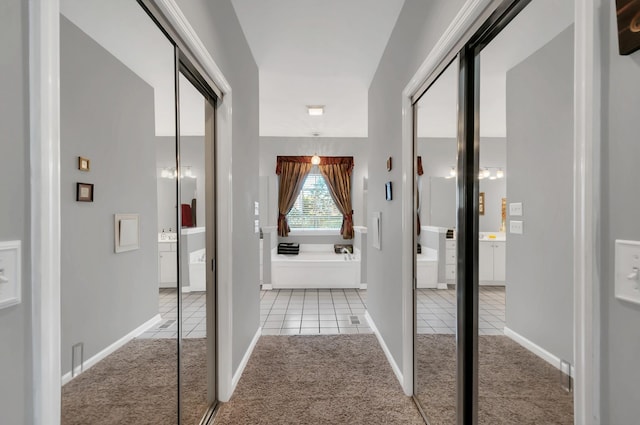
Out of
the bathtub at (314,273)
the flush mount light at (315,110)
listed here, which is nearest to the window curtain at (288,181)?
the bathtub at (314,273)

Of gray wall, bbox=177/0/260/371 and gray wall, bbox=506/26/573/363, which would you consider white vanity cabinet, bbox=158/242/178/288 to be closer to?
gray wall, bbox=177/0/260/371

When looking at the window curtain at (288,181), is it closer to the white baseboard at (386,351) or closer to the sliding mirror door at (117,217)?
the white baseboard at (386,351)

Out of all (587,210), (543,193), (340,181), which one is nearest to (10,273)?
(587,210)

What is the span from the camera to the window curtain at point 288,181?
5.96 m

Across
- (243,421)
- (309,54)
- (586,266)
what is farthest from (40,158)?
(309,54)

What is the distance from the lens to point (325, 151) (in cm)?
607

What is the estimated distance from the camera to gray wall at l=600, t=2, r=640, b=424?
59cm

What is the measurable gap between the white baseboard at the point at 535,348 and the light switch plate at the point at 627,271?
37cm

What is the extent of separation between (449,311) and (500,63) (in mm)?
1177

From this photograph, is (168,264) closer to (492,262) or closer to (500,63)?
(492,262)

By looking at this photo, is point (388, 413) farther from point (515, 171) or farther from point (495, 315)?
point (515, 171)

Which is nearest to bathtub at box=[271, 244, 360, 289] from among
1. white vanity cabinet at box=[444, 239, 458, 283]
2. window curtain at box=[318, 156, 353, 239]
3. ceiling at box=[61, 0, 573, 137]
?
window curtain at box=[318, 156, 353, 239]

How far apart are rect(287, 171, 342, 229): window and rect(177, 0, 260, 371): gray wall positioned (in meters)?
3.07

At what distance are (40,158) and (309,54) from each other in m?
2.65
